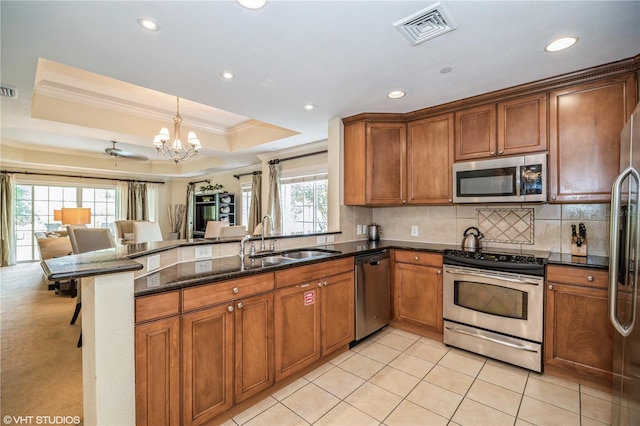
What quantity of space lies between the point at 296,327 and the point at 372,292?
102 centimetres

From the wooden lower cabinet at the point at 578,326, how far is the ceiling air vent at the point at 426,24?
195cm

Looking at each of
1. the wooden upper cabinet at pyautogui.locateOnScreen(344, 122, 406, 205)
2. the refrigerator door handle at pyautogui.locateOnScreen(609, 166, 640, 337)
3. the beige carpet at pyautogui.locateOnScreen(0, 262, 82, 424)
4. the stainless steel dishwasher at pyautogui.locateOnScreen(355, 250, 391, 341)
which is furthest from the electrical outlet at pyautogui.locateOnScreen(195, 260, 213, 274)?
the refrigerator door handle at pyautogui.locateOnScreen(609, 166, 640, 337)

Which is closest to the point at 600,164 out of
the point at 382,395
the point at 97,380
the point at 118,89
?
the point at 382,395

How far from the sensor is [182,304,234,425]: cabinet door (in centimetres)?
155

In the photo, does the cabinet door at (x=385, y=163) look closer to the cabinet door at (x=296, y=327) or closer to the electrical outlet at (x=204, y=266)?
the cabinet door at (x=296, y=327)

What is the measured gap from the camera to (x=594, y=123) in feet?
7.44

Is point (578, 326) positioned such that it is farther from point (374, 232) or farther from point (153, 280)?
point (153, 280)

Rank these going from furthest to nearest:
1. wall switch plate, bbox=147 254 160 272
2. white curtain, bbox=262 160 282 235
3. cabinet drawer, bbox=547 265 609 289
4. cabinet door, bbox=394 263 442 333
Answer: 1. white curtain, bbox=262 160 282 235
2. cabinet door, bbox=394 263 442 333
3. cabinet drawer, bbox=547 265 609 289
4. wall switch plate, bbox=147 254 160 272

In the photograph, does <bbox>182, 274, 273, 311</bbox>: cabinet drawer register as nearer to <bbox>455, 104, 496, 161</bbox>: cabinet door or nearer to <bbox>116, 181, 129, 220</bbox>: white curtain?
<bbox>455, 104, 496, 161</bbox>: cabinet door

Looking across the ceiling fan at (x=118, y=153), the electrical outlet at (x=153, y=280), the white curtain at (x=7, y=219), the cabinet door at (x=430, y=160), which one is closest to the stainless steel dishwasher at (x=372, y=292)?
the cabinet door at (x=430, y=160)

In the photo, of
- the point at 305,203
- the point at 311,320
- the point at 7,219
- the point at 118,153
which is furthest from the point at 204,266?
the point at 7,219

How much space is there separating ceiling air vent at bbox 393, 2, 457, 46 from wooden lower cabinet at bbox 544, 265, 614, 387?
6.38 ft

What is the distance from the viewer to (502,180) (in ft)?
8.64

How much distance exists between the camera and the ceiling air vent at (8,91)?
2.60 m
